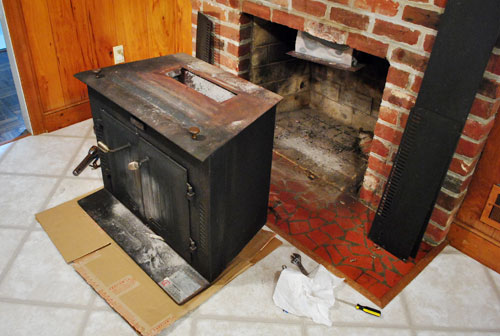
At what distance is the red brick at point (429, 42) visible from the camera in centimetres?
160

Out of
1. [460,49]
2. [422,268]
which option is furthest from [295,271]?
[460,49]

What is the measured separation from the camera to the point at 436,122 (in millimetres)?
1639

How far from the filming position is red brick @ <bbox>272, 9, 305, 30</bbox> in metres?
2.02

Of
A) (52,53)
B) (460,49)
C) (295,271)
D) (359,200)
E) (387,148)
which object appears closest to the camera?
(460,49)

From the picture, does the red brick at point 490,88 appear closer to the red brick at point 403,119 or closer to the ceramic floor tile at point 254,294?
the red brick at point 403,119

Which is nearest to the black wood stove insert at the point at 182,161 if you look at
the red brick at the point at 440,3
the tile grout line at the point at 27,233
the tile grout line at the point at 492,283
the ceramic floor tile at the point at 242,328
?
the ceramic floor tile at the point at 242,328

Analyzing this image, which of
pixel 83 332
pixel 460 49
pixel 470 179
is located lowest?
pixel 83 332

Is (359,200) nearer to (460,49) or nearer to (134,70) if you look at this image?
(460,49)

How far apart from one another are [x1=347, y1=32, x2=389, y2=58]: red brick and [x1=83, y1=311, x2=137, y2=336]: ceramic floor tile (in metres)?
1.41

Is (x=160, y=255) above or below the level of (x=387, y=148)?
below

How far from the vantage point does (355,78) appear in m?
2.56

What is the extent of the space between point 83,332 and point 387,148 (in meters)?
1.41

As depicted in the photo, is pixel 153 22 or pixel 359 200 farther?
pixel 153 22

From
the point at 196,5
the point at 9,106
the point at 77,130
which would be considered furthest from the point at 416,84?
the point at 9,106
